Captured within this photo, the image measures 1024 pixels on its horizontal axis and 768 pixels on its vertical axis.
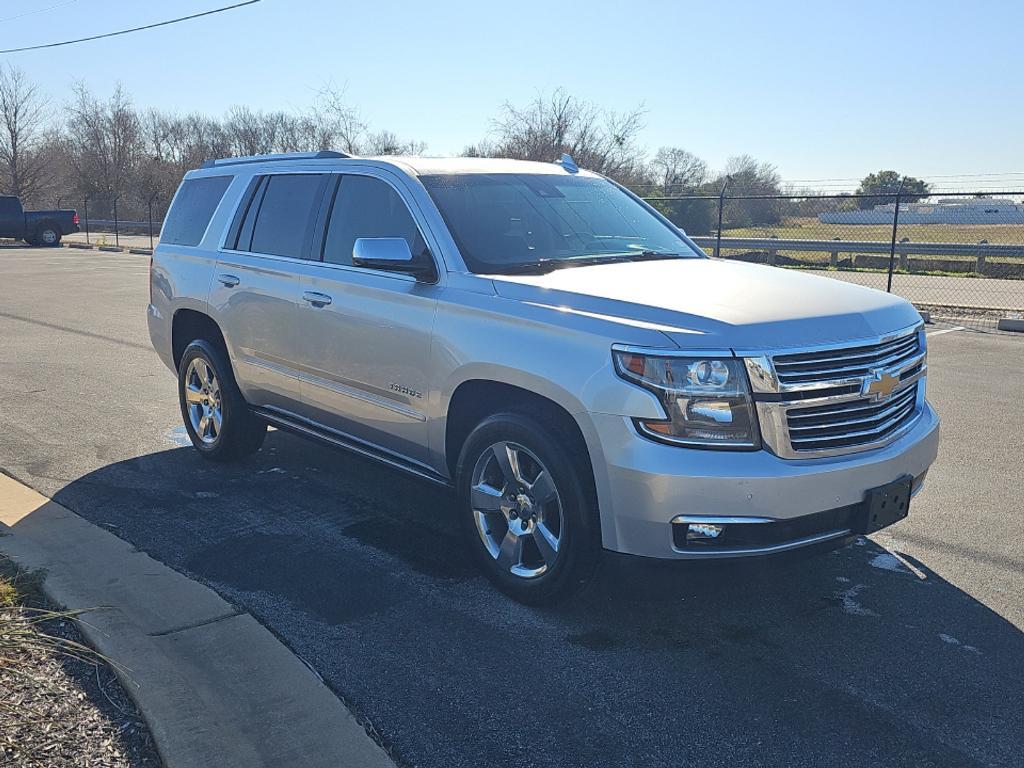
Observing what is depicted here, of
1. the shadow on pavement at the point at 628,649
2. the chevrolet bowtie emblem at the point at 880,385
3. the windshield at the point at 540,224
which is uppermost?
the windshield at the point at 540,224

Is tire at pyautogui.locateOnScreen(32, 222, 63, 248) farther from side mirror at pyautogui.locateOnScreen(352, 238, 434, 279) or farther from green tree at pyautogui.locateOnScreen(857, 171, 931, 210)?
side mirror at pyautogui.locateOnScreen(352, 238, 434, 279)

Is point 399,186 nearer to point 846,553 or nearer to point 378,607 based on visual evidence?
→ point 378,607

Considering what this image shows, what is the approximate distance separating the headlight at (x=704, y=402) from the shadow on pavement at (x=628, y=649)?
19.8 inches

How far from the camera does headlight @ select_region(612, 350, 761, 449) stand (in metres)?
3.56

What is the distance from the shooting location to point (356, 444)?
17.2ft

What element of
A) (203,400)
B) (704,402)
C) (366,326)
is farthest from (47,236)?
(704,402)

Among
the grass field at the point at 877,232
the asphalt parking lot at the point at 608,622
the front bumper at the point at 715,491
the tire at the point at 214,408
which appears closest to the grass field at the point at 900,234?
the grass field at the point at 877,232

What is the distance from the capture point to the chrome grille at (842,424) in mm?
→ 3639

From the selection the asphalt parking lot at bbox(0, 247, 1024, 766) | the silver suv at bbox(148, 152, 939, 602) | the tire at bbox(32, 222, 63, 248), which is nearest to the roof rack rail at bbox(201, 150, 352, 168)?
the silver suv at bbox(148, 152, 939, 602)

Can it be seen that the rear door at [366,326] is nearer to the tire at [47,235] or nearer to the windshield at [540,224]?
the windshield at [540,224]

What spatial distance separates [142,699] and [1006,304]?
1660 cm

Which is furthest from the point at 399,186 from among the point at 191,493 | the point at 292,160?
the point at 191,493

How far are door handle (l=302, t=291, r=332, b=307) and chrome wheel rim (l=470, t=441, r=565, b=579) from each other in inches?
57.0

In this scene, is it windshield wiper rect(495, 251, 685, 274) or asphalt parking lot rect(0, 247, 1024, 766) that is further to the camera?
windshield wiper rect(495, 251, 685, 274)
